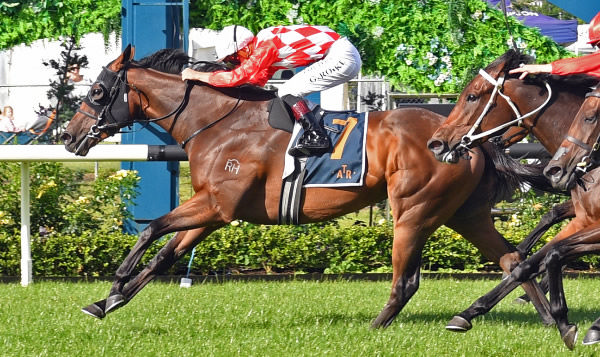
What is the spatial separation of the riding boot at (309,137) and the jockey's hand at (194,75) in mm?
645

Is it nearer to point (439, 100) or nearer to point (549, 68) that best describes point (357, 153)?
point (549, 68)

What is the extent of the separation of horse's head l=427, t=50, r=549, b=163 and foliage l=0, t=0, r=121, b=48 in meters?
4.79

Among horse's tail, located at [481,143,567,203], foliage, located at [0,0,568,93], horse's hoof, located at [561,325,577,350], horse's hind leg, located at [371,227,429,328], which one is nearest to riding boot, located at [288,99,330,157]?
horse's hind leg, located at [371,227,429,328]

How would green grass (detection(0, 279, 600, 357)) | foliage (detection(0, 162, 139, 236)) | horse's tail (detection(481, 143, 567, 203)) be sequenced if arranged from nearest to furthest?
green grass (detection(0, 279, 600, 357)), horse's tail (detection(481, 143, 567, 203)), foliage (detection(0, 162, 139, 236))

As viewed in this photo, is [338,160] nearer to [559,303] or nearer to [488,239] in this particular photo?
[488,239]

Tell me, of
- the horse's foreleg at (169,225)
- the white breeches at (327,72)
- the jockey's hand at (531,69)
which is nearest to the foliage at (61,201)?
the horse's foreleg at (169,225)

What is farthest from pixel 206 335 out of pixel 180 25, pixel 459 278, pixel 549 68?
pixel 180 25

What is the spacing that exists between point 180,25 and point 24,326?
4172 millimetres

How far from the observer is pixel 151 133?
8.66 m

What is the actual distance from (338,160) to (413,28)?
3.61m

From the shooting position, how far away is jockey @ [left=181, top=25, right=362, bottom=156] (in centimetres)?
582

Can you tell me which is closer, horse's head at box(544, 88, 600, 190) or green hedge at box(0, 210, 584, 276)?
horse's head at box(544, 88, 600, 190)

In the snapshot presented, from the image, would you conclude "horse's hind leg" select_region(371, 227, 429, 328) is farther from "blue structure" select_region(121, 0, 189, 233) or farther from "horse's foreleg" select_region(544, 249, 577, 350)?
"blue structure" select_region(121, 0, 189, 233)

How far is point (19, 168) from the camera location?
8023 mm
